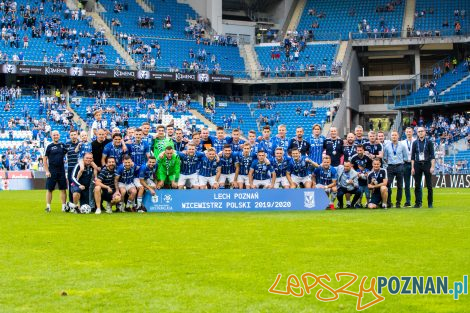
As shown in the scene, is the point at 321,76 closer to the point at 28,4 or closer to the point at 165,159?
the point at 28,4

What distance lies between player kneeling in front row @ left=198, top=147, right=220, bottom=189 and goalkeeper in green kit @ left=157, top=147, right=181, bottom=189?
2.69 feet

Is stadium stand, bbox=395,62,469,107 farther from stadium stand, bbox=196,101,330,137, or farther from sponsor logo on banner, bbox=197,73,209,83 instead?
sponsor logo on banner, bbox=197,73,209,83

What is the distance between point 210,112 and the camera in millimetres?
62219

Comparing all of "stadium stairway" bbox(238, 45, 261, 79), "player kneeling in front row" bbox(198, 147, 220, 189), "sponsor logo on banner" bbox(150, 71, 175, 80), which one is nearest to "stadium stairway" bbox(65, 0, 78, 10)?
"sponsor logo on banner" bbox(150, 71, 175, 80)

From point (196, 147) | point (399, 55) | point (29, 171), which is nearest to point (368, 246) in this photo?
point (196, 147)

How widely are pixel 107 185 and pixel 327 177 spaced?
5921 mm

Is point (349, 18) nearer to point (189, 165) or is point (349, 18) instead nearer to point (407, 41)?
point (407, 41)

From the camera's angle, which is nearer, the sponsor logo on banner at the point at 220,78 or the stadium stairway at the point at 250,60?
the sponsor logo on banner at the point at 220,78

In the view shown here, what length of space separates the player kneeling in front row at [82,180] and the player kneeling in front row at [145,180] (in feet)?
4.09

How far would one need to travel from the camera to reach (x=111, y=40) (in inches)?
2493

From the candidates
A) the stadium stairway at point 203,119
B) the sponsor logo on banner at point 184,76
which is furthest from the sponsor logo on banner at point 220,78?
the stadium stairway at point 203,119

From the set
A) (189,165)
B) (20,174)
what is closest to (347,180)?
(189,165)

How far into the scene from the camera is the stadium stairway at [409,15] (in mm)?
65312

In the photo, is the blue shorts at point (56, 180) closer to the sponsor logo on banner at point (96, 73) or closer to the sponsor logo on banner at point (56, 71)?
the sponsor logo on banner at point (56, 71)
